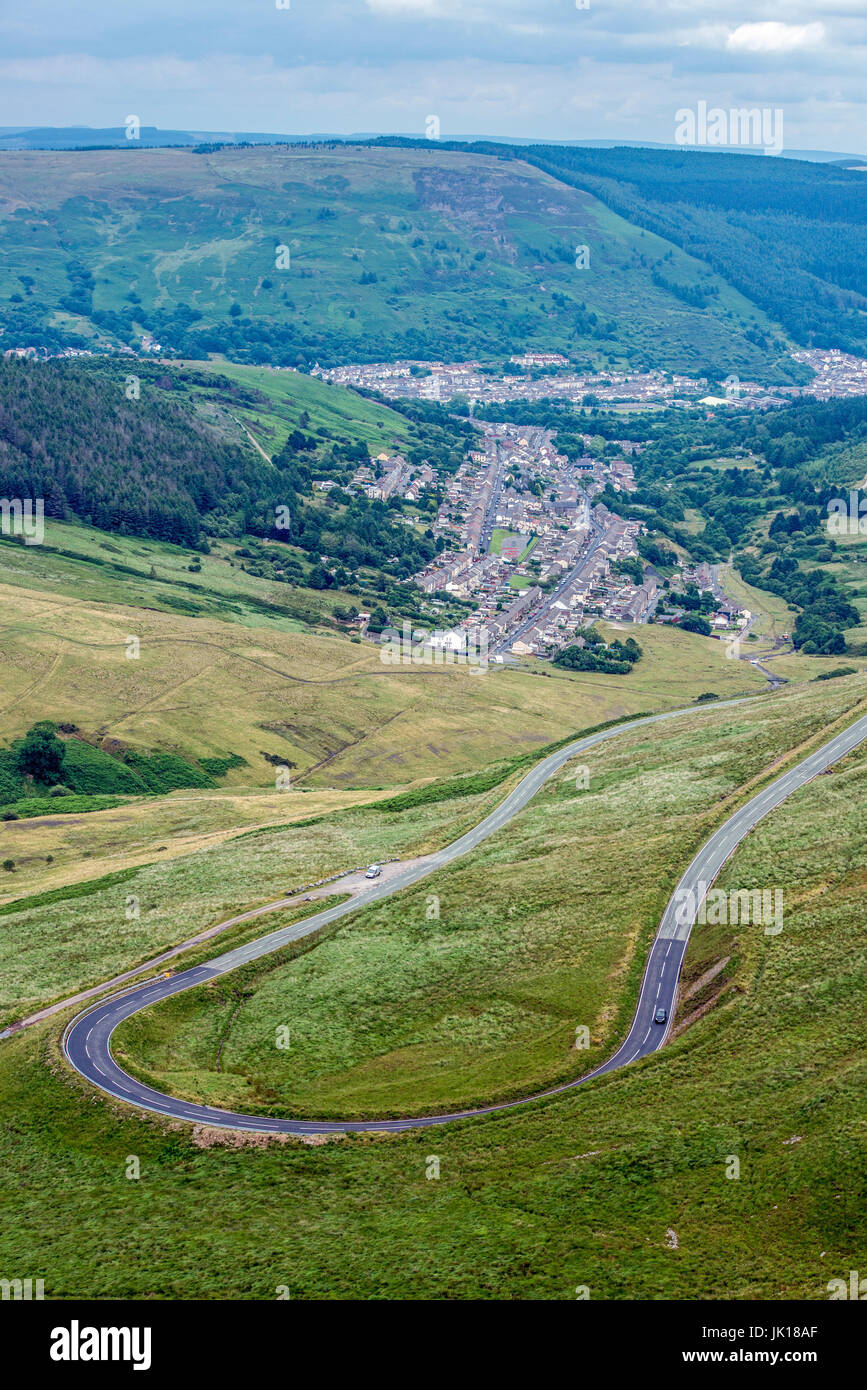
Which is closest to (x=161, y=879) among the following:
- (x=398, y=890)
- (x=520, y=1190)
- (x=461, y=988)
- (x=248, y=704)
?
(x=398, y=890)

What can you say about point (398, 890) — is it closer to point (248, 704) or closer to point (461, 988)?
point (461, 988)

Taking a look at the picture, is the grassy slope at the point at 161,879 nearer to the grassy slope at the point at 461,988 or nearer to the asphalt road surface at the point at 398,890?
the asphalt road surface at the point at 398,890

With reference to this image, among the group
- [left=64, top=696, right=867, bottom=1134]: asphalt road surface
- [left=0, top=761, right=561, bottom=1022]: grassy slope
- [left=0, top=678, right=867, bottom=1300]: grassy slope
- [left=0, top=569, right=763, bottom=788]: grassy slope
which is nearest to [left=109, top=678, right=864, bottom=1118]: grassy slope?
[left=64, top=696, right=867, bottom=1134]: asphalt road surface

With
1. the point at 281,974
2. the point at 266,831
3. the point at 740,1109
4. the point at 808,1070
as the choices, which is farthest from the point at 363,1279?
the point at 266,831

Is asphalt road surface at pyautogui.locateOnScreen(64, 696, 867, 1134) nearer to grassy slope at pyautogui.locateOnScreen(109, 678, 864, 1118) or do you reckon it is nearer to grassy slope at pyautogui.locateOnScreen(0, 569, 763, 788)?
grassy slope at pyautogui.locateOnScreen(109, 678, 864, 1118)

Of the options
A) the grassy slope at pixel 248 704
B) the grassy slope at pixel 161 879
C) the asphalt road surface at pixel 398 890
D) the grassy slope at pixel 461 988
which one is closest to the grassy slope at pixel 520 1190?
the asphalt road surface at pixel 398 890
